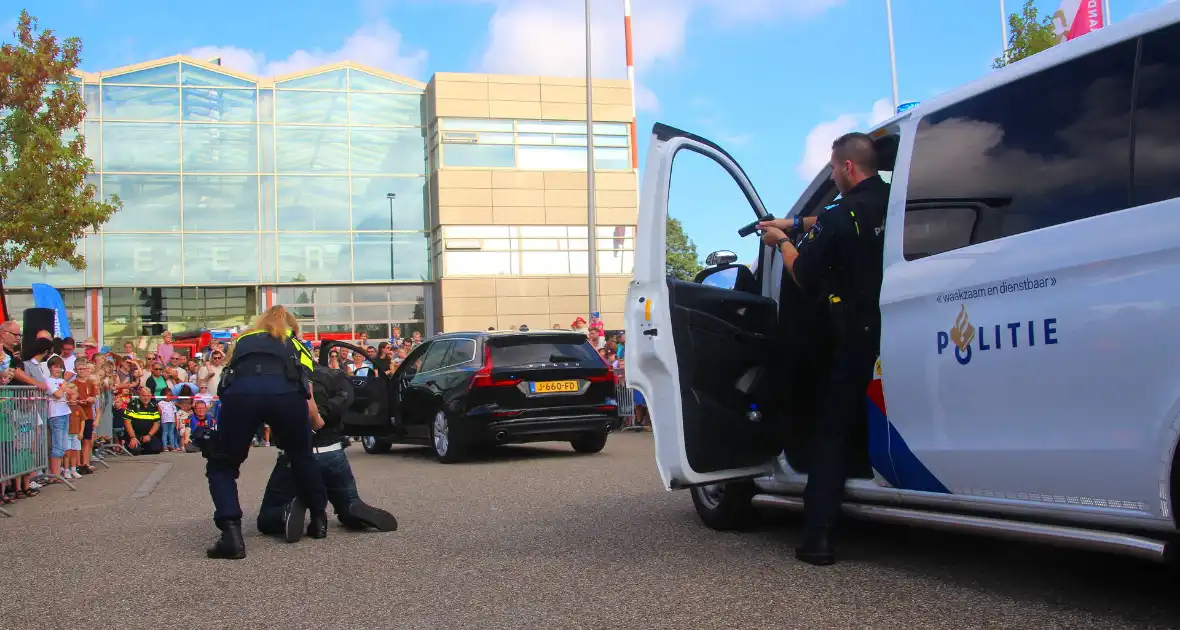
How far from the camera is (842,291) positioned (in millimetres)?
5375

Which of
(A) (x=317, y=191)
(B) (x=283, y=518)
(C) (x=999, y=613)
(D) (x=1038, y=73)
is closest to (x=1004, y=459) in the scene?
(C) (x=999, y=613)

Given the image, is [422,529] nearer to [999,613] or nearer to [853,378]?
[853,378]

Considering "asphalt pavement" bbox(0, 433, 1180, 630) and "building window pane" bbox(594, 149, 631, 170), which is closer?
"asphalt pavement" bbox(0, 433, 1180, 630)

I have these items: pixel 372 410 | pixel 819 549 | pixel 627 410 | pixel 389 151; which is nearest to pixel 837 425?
pixel 819 549

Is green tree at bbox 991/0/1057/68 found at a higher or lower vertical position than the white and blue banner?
higher

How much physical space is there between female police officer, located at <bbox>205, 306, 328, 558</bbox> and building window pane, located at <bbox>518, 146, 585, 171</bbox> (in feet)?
109

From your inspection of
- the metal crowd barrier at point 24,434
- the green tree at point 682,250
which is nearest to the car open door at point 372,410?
the metal crowd barrier at point 24,434

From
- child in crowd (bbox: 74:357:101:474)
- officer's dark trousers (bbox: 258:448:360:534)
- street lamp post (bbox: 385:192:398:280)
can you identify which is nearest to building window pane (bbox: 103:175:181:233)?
street lamp post (bbox: 385:192:398:280)

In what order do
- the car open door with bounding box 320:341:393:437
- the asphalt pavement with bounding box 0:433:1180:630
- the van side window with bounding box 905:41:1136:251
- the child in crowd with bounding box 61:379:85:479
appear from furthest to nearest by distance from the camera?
the car open door with bounding box 320:341:393:437, the child in crowd with bounding box 61:379:85:479, the asphalt pavement with bounding box 0:433:1180:630, the van side window with bounding box 905:41:1136:251

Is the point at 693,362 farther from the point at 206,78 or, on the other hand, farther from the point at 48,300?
the point at 206,78

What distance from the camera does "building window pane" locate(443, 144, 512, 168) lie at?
3916 cm

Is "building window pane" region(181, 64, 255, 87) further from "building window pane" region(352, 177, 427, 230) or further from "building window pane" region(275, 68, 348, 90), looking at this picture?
"building window pane" region(352, 177, 427, 230)

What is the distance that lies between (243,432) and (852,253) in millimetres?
3700

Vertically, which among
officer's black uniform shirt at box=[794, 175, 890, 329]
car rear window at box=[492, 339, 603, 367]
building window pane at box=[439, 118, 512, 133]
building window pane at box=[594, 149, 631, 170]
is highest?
building window pane at box=[439, 118, 512, 133]
